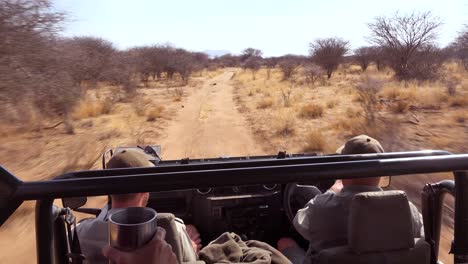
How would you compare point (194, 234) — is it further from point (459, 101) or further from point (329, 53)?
point (329, 53)

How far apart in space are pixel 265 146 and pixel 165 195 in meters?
8.26

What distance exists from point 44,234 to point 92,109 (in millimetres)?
17956

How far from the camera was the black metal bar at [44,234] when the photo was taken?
123cm

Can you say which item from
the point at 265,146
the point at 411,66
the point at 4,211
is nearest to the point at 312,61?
the point at 411,66

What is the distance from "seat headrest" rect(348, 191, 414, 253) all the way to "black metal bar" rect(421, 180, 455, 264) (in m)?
0.23

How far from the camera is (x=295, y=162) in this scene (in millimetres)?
1396

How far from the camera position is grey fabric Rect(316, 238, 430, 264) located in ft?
6.61

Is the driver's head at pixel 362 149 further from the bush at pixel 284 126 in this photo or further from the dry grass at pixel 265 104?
the dry grass at pixel 265 104

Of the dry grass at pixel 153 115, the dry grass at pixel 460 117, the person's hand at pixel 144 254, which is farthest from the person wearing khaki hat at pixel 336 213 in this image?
A: the dry grass at pixel 153 115

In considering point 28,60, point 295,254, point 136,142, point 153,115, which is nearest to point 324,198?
point 295,254

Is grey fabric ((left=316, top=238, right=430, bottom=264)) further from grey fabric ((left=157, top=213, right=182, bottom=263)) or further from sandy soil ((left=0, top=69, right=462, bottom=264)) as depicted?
sandy soil ((left=0, top=69, right=462, bottom=264))

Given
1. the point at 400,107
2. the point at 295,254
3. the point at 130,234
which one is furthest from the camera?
the point at 400,107

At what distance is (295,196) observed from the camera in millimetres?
3635

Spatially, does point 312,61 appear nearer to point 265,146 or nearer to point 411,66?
point 411,66
